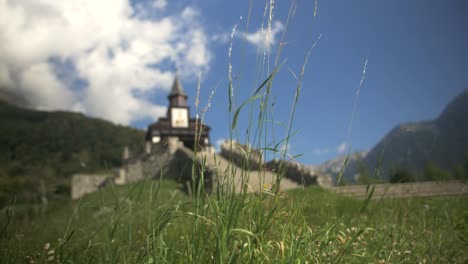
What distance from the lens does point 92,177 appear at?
85.0 feet

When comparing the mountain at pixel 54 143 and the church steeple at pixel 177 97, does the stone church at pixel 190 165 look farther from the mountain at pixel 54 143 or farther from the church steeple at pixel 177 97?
the mountain at pixel 54 143

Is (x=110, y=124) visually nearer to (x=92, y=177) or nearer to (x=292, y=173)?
(x=92, y=177)

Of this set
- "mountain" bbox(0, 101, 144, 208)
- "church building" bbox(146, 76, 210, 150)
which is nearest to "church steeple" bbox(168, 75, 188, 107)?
"church building" bbox(146, 76, 210, 150)

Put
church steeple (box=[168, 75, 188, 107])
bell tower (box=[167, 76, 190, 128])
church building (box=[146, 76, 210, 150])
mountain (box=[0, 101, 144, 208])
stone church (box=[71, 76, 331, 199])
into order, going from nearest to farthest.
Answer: stone church (box=[71, 76, 331, 199]) → church building (box=[146, 76, 210, 150]) → bell tower (box=[167, 76, 190, 128]) → church steeple (box=[168, 75, 188, 107]) → mountain (box=[0, 101, 144, 208])

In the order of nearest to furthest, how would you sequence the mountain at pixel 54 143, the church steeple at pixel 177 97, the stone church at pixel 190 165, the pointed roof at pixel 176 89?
the stone church at pixel 190 165
the church steeple at pixel 177 97
the pointed roof at pixel 176 89
the mountain at pixel 54 143

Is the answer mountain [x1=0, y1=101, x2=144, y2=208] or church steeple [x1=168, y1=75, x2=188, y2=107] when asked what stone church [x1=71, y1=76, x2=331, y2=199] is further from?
mountain [x1=0, y1=101, x2=144, y2=208]

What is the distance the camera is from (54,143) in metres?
73.6

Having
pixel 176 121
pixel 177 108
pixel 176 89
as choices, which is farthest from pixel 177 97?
pixel 176 121

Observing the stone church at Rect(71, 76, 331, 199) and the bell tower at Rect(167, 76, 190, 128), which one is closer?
the stone church at Rect(71, 76, 331, 199)

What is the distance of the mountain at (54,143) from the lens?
206 ft

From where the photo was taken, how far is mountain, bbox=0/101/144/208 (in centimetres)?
6291

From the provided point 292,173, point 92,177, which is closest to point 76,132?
point 92,177

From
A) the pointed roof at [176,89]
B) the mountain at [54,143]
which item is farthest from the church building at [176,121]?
the mountain at [54,143]

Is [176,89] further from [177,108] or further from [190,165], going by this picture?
[190,165]
